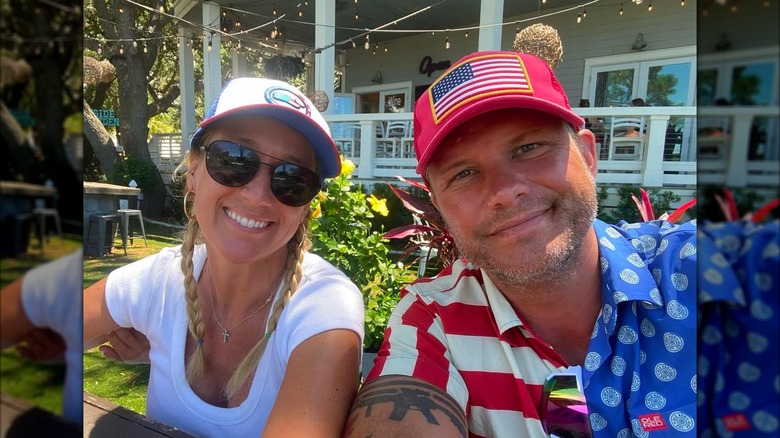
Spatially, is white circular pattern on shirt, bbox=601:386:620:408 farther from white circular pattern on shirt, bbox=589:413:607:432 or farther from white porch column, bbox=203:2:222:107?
white porch column, bbox=203:2:222:107

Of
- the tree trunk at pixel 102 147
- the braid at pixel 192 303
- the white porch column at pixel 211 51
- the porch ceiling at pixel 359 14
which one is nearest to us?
the braid at pixel 192 303

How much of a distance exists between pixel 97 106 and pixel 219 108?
A: 35.7ft

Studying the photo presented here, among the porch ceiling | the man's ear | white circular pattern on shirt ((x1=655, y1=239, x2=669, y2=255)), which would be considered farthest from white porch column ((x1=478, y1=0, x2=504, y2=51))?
white circular pattern on shirt ((x1=655, y1=239, x2=669, y2=255))

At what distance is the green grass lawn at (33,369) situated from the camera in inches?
15.7

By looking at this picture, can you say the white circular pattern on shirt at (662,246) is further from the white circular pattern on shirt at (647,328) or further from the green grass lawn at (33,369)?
the green grass lawn at (33,369)

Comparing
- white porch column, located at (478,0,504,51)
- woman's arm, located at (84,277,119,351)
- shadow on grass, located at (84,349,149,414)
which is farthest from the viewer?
white porch column, located at (478,0,504,51)

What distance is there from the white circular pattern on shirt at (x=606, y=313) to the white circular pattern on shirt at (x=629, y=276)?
9 centimetres

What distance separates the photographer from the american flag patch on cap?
4.67 feet

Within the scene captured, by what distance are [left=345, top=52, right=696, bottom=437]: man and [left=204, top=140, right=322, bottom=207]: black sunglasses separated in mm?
439

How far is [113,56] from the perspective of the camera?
9.62m

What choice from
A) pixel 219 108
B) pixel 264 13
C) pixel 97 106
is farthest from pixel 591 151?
pixel 97 106

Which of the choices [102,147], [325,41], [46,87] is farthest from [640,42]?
[102,147]

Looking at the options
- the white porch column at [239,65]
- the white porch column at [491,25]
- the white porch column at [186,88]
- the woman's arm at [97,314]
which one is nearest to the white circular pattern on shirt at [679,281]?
the woman's arm at [97,314]

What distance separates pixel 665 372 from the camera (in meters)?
1.24
